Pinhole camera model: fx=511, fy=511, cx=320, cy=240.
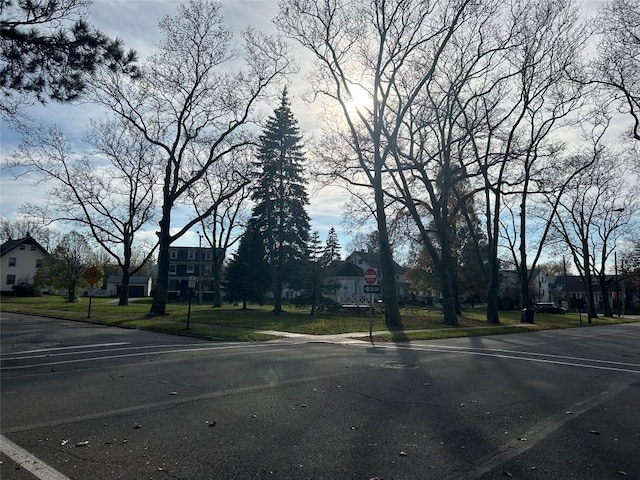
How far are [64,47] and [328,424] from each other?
10.0m

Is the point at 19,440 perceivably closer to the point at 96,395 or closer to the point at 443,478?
the point at 96,395

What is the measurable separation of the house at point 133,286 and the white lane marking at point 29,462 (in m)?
96.7

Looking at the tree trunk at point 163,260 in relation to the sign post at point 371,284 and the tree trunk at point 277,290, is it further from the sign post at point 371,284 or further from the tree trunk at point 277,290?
the sign post at point 371,284

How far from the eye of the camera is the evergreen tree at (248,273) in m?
48.2

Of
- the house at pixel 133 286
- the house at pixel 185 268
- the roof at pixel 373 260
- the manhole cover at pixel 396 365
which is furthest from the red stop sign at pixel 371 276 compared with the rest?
the house at pixel 133 286

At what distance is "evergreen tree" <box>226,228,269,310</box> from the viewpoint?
48188 millimetres

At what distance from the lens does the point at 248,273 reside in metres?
49.8

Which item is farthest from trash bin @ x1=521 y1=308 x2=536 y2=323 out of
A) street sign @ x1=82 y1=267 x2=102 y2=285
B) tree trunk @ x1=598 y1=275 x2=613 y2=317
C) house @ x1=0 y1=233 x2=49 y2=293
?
house @ x1=0 y1=233 x2=49 y2=293

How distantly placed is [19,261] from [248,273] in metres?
49.4

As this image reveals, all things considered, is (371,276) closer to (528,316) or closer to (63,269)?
(528,316)

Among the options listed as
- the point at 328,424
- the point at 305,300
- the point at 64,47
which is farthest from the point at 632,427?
the point at 305,300

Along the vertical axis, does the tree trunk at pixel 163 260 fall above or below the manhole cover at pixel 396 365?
above

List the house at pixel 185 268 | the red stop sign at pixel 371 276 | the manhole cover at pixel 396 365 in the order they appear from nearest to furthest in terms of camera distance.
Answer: the manhole cover at pixel 396 365 → the red stop sign at pixel 371 276 → the house at pixel 185 268

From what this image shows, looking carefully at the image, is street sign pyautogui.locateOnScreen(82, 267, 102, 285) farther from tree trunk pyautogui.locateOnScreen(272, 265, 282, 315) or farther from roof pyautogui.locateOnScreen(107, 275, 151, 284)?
roof pyautogui.locateOnScreen(107, 275, 151, 284)
